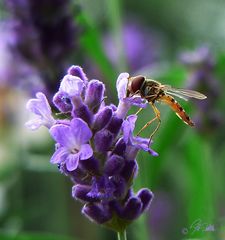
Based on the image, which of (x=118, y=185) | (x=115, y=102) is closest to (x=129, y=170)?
(x=118, y=185)

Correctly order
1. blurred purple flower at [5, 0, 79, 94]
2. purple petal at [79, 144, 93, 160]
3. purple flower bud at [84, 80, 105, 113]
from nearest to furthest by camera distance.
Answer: purple petal at [79, 144, 93, 160] < purple flower bud at [84, 80, 105, 113] < blurred purple flower at [5, 0, 79, 94]

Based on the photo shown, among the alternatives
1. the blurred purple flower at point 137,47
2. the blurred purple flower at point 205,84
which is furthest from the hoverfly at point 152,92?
the blurred purple flower at point 137,47

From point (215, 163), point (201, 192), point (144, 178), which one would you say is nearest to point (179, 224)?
point (215, 163)

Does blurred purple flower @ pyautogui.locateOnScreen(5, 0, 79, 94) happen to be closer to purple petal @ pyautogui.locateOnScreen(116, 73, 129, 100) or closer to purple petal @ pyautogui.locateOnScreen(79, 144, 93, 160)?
purple petal @ pyautogui.locateOnScreen(116, 73, 129, 100)

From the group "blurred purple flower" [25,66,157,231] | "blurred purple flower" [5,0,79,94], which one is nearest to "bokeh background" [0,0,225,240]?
"blurred purple flower" [5,0,79,94]

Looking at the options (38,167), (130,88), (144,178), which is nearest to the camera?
(130,88)

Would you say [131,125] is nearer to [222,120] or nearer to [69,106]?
[69,106]
